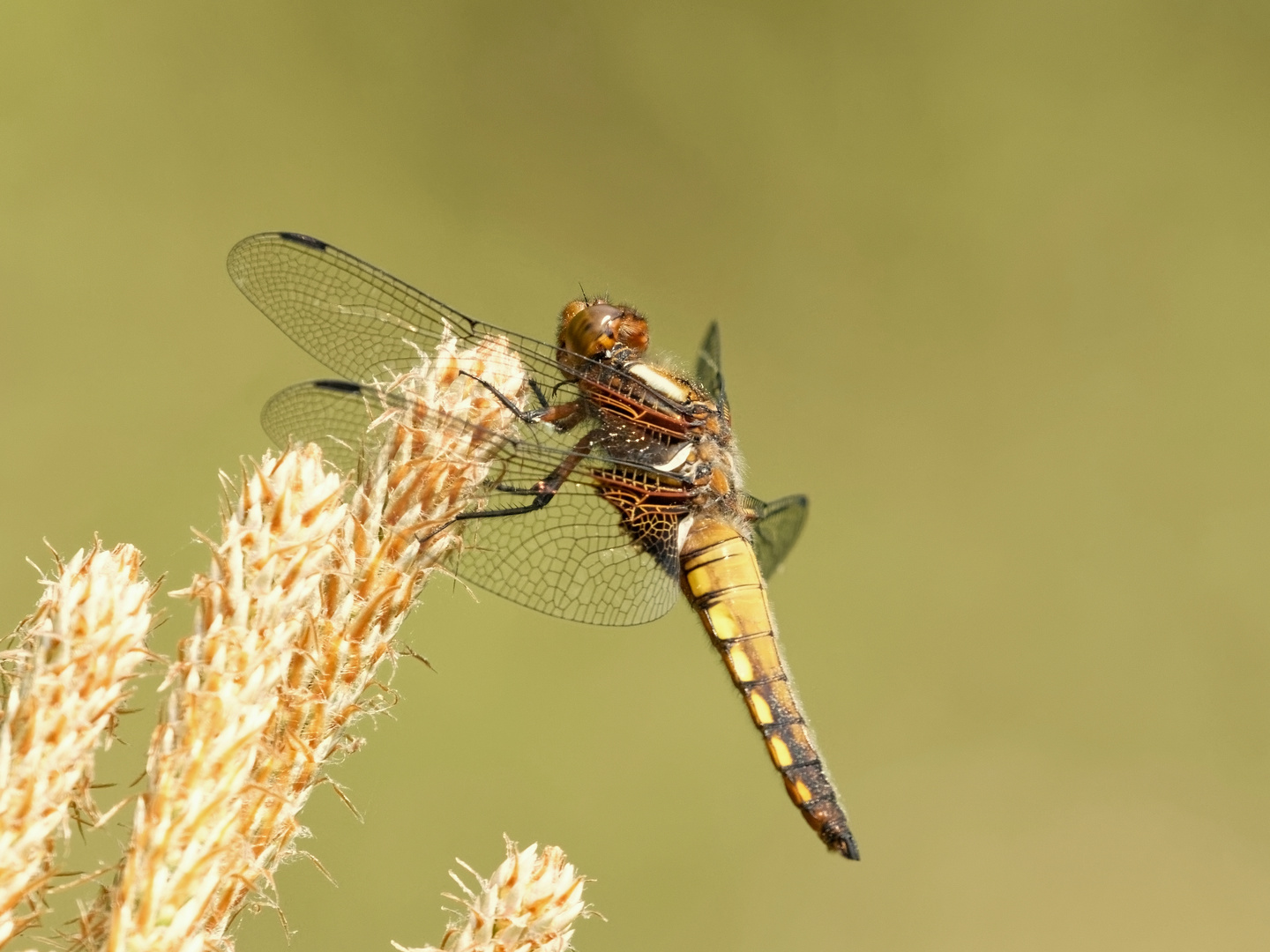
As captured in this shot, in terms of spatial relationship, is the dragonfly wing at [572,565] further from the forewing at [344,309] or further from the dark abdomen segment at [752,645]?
the forewing at [344,309]

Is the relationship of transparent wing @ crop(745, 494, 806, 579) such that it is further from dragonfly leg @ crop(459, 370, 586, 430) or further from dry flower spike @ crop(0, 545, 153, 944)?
dry flower spike @ crop(0, 545, 153, 944)

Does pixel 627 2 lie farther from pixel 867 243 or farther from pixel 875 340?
pixel 875 340

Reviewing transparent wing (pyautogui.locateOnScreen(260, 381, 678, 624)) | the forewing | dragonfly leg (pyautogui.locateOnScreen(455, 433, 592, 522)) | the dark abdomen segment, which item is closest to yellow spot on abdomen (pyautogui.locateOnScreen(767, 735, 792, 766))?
the dark abdomen segment

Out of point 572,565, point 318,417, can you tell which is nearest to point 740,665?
point 572,565

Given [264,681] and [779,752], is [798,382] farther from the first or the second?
[264,681]

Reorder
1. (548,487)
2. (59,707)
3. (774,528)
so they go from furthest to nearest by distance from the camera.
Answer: (774,528)
(548,487)
(59,707)

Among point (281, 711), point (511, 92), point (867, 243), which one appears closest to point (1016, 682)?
point (867, 243)

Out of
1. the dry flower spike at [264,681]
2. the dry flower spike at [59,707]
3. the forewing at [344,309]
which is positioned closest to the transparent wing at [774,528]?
the forewing at [344,309]

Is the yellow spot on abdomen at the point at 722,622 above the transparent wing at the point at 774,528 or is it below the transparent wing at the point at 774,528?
below
